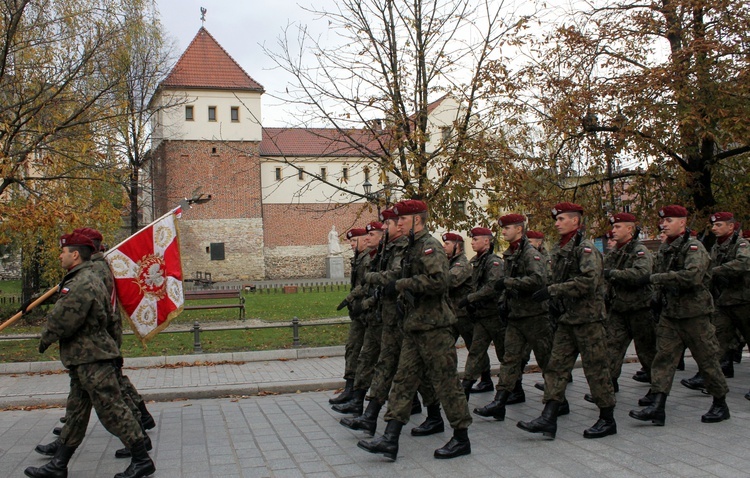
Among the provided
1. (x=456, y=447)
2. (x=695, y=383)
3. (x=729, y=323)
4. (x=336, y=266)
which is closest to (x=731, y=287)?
(x=729, y=323)

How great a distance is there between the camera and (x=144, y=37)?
3186cm

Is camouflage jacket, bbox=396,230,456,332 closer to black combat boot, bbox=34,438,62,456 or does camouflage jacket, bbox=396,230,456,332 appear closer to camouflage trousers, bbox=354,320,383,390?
camouflage trousers, bbox=354,320,383,390

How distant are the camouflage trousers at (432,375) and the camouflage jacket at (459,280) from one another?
5.70ft

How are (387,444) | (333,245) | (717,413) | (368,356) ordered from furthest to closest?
(333,245) → (368,356) → (717,413) → (387,444)

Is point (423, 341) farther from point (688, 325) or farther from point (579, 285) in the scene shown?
point (688, 325)

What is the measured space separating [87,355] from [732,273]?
7509 mm

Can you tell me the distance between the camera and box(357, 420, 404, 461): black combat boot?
6.12 metres

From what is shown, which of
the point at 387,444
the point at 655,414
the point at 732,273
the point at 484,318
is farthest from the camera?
the point at 732,273

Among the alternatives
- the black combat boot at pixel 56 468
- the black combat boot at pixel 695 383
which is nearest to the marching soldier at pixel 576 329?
the black combat boot at pixel 695 383

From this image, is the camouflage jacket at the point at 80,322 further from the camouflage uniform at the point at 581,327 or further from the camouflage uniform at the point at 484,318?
the camouflage uniform at the point at 484,318

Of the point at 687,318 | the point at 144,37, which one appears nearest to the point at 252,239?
the point at 144,37

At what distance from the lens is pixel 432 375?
639 centimetres

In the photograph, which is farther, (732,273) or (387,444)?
(732,273)

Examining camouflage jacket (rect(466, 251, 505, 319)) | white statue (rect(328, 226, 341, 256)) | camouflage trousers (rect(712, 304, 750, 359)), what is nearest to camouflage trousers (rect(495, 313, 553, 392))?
camouflage jacket (rect(466, 251, 505, 319))
